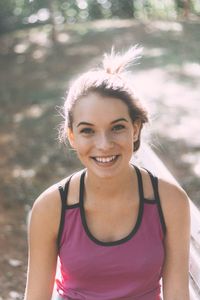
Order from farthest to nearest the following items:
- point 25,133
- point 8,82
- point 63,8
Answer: point 63,8 → point 8,82 → point 25,133

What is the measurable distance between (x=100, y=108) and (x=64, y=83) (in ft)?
33.2

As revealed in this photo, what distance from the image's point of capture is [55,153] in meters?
8.07

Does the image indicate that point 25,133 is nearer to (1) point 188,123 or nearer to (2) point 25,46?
(1) point 188,123

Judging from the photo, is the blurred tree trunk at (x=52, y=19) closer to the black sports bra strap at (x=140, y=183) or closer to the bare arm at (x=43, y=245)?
the black sports bra strap at (x=140, y=183)

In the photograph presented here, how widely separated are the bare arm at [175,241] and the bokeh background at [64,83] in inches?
17.4

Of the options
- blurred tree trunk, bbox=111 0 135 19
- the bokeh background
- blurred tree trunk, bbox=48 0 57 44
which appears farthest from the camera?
blurred tree trunk, bbox=111 0 135 19

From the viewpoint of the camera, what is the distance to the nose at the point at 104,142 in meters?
2.31

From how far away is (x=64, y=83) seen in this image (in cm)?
1233

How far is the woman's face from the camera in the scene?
2.32 m

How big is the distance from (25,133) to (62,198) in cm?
695

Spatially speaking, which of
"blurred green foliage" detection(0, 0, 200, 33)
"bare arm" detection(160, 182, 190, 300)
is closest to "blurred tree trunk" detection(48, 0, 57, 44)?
"blurred green foliage" detection(0, 0, 200, 33)

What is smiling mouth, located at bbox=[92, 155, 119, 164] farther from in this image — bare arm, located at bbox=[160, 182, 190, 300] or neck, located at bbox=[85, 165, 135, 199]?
bare arm, located at bbox=[160, 182, 190, 300]

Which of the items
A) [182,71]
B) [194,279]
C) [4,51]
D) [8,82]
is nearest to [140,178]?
[194,279]

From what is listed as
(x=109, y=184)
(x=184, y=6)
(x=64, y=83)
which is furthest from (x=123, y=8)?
(x=109, y=184)
